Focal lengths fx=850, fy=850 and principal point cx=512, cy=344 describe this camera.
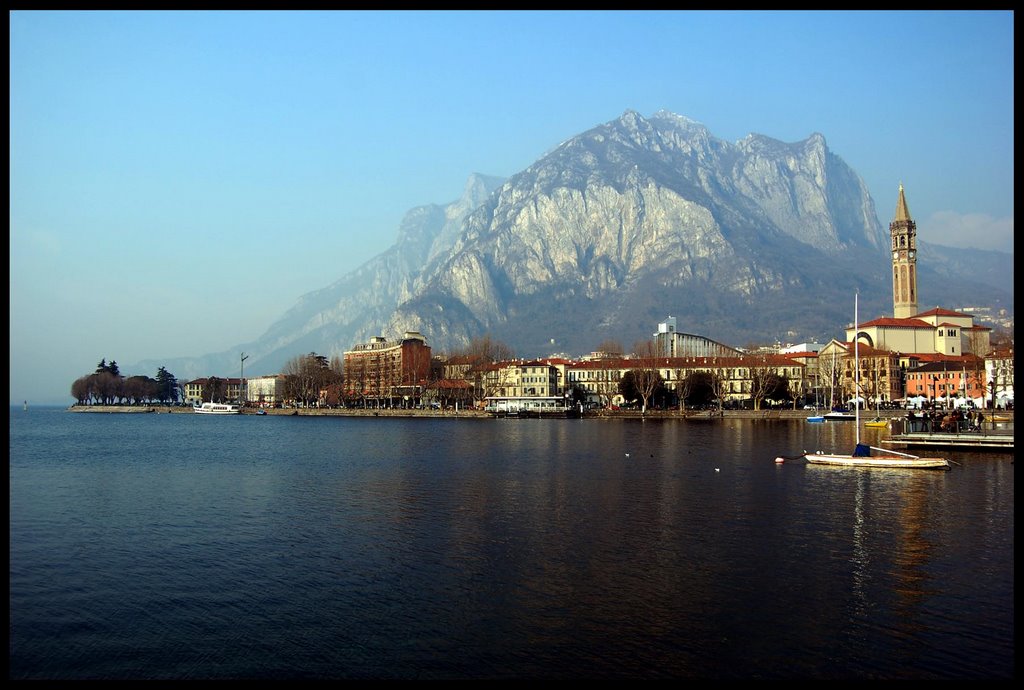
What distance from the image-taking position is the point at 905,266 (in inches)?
6058

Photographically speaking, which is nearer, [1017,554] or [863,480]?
[1017,554]

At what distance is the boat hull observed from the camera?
3978 cm

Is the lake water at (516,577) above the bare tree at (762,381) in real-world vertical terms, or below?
below

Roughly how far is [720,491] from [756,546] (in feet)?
37.2

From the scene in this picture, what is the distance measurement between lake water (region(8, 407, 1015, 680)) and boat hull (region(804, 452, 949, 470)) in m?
2.12

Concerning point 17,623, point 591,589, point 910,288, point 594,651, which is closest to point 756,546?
point 591,589

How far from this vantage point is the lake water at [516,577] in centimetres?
1379

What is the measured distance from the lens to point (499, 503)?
30.2 meters

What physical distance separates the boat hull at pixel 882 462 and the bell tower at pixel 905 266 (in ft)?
401

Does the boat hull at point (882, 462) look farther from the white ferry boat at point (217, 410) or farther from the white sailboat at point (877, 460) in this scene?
the white ferry boat at point (217, 410)

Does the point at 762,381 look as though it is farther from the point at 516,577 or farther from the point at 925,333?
the point at 516,577

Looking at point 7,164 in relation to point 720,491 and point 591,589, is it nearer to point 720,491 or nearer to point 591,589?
point 591,589

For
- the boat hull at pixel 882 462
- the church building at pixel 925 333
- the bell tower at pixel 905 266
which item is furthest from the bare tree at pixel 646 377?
the boat hull at pixel 882 462

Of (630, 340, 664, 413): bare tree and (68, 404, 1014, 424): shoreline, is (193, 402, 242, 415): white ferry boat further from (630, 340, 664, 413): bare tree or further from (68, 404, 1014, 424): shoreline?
(630, 340, 664, 413): bare tree
